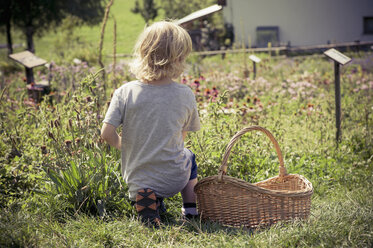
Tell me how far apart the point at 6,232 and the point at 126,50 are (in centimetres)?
1989

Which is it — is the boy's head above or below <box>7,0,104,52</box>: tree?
below

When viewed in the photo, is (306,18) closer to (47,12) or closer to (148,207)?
(47,12)

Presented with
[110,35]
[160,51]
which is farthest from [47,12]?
[160,51]

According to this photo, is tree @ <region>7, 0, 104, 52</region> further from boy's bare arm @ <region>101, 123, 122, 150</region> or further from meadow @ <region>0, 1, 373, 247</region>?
boy's bare arm @ <region>101, 123, 122, 150</region>

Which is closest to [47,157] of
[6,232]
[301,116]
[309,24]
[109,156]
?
[109,156]

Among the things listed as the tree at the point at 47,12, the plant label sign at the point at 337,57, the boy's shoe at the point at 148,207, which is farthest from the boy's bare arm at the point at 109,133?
the tree at the point at 47,12

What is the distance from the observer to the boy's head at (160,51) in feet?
8.13

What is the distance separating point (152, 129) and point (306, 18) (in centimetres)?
1688

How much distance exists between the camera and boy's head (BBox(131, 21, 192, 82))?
248 cm

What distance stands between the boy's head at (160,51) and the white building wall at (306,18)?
15.2m

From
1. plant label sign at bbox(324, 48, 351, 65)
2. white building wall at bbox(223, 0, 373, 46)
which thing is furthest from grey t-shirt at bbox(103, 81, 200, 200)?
white building wall at bbox(223, 0, 373, 46)

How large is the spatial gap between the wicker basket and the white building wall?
1525 cm

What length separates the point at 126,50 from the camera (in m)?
21.5

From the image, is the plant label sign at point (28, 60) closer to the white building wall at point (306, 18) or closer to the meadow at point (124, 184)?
the meadow at point (124, 184)
